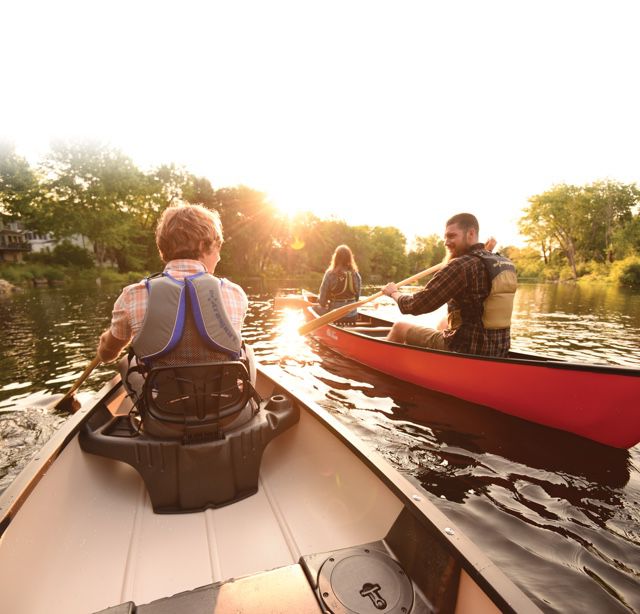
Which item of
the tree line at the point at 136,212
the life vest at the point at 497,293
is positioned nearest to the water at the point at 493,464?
the life vest at the point at 497,293

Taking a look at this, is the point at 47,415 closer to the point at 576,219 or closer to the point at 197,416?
the point at 197,416

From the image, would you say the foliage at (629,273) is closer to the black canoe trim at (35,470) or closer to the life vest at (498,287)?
the life vest at (498,287)

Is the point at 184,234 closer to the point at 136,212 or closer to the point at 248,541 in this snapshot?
the point at 248,541

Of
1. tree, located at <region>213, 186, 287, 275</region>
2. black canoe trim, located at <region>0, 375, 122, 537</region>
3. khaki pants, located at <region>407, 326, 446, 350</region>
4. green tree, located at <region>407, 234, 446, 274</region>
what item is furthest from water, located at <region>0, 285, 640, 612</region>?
green tree, located at <region>407, 234, 446, 274</region>

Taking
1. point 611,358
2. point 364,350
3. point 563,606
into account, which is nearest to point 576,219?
point 611,358

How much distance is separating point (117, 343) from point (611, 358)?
903cm

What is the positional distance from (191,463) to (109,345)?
912mm

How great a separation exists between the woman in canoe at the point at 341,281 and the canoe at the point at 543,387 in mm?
2715

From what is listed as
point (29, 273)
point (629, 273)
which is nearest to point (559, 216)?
point (629, 273)

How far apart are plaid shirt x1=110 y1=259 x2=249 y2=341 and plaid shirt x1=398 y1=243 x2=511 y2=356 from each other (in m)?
2.75

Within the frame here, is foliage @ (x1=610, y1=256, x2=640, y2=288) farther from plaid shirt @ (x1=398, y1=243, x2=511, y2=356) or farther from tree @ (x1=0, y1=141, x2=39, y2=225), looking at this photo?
tree @ (x1=0, y1=141, x2=39, y2=225)

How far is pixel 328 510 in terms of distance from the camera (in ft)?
7.27

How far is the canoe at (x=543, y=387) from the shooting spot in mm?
3400

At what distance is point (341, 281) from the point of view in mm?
8227
